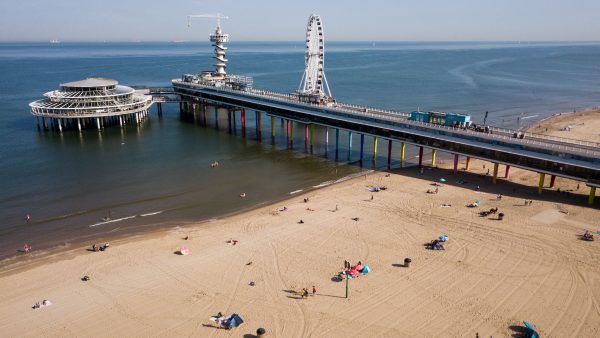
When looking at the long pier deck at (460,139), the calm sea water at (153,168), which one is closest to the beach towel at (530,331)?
the long pier deck at (460,139)

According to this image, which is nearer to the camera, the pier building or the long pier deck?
the long pier deck

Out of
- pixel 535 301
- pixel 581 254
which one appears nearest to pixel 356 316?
pixel 535 301

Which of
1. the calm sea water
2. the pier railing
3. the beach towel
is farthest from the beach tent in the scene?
the pier railing

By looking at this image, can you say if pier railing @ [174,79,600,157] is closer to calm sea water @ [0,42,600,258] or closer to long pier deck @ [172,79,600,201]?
long pier deck @ [172,79,600,201]

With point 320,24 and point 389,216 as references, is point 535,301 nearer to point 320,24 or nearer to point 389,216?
point 389,216

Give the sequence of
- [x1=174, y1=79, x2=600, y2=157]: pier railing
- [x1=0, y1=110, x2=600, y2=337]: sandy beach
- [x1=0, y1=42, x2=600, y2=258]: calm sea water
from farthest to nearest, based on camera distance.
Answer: [x1=174, y1=79, x2=600, y2=157]: pier railing → [x1=0, y1=42, x2=600, y2=258]: calm sea water → [x1=0, y1=110, x2=600, y2=337]: sandy beach

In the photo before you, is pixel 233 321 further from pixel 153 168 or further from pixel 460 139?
pixel 153 168

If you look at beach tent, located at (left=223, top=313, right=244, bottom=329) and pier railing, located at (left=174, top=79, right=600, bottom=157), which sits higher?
pier railing, located at (left=174, top=79, right=600, bottom=157)
